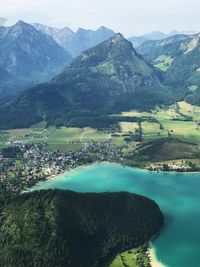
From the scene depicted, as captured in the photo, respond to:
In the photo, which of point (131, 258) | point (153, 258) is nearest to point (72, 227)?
point (131, 258)

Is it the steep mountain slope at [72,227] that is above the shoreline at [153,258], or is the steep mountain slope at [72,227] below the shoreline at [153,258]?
above

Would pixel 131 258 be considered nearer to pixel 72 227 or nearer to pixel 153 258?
pixel 153 258

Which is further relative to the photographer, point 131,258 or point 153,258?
point 153,258

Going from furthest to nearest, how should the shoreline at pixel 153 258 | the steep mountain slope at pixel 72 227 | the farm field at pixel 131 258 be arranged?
the shoreline at pixel 153 258 < the farm field at pixel 131 258 < the steep mountain slope at pixel 72 227

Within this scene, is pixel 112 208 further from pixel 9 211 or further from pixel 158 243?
pixel 9 211

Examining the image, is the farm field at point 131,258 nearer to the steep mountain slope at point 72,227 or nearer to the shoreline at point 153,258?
the shoreline at point 153,258

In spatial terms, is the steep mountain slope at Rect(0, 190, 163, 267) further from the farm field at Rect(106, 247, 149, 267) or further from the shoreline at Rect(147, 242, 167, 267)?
the shoreline at Rect(147, 242, 167, 267)

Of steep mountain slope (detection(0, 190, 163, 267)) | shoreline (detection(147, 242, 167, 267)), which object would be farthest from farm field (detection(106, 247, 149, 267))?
steep mountain slope (detection(0, 190, 163, 267))

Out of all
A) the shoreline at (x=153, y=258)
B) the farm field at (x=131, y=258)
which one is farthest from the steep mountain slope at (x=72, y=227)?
the shoreline at (x=153, y=258)
